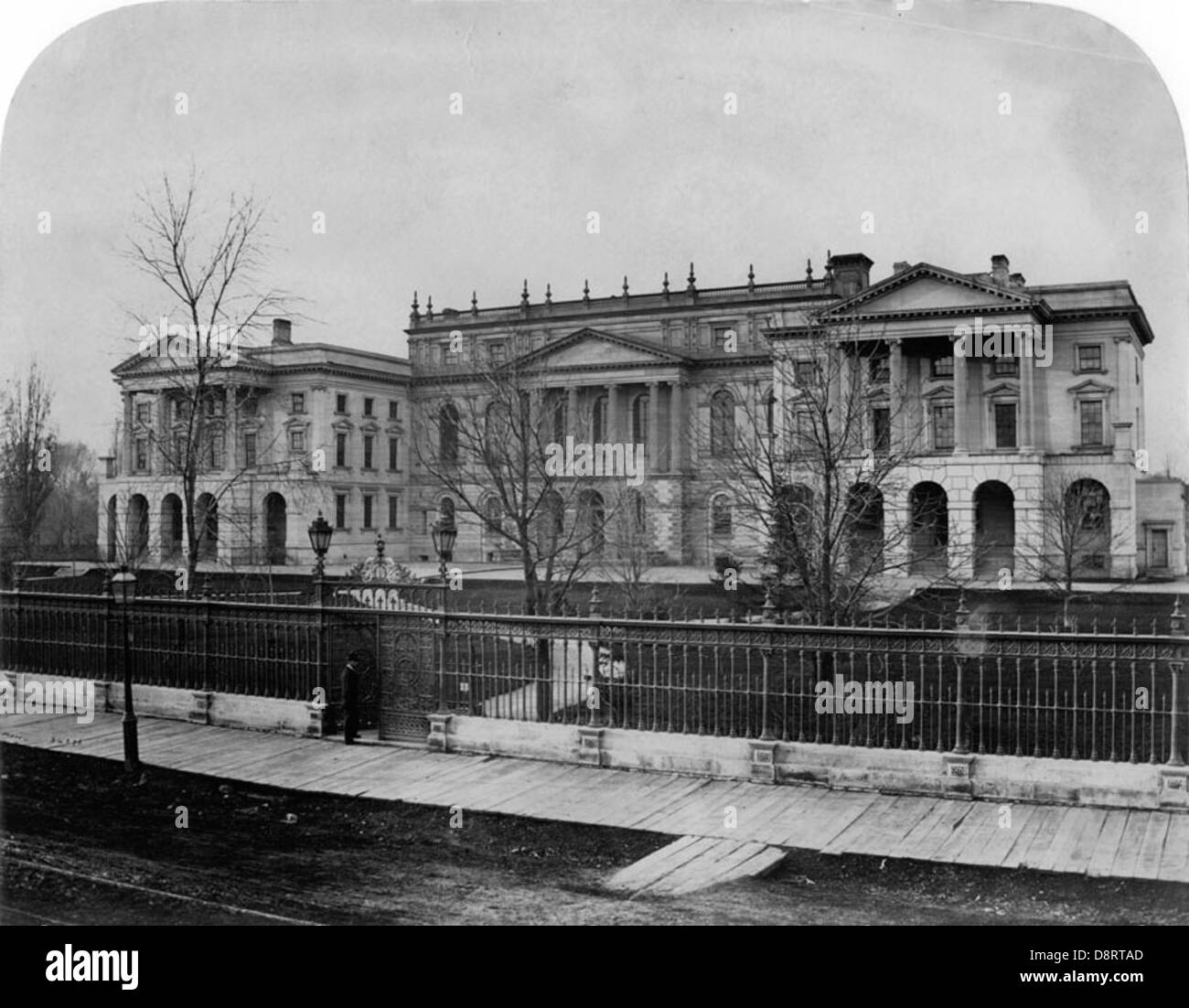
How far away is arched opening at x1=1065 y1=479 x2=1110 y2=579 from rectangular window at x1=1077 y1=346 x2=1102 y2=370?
3.16 meters

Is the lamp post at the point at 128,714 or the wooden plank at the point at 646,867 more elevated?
the lamp post at the point at 128,714

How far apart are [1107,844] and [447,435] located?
1768 centimetres

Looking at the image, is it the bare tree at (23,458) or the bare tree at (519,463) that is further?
the bare tree at (519,463)

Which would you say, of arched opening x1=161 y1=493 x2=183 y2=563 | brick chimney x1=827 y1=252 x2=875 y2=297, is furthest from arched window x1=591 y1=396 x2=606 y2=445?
arched opening x1=161 y1=493 x2=183 y2=563

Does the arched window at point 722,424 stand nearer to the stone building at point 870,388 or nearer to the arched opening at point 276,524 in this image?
the stone building at point 870,388

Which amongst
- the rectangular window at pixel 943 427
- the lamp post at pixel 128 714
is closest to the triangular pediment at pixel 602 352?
the rectangular window at pixel 943 427

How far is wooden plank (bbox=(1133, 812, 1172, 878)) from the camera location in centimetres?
758

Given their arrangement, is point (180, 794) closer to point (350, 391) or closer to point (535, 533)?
point (535, 533)

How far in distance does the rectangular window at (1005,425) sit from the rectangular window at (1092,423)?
2.58m
